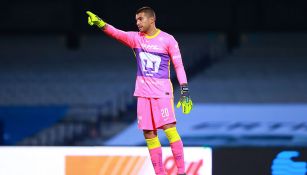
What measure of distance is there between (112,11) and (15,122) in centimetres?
526

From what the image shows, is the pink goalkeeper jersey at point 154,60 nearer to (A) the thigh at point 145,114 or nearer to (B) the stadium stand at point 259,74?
(A) the thigh at point 145,114

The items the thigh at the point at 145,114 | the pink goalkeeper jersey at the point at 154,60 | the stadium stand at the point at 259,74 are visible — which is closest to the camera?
the pink goalkeeper jersey at the point at 154,60

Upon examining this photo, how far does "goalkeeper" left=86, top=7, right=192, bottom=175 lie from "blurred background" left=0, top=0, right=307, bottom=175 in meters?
5.37

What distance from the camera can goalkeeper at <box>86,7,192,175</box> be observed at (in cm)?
573

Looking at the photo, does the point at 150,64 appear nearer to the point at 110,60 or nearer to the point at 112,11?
the point at 110,60

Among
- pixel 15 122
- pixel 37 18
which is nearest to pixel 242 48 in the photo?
pixel 37 18

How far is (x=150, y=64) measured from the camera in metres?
5.75

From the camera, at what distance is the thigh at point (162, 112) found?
5.79 meters

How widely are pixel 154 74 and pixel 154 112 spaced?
0.26 metres

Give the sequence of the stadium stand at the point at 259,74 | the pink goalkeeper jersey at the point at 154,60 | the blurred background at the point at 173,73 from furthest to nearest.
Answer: the stadium stand at the point at 259,74 → the blurred background at the point at 173,73 → the pink goalkeeper jersey at the point at 154,60

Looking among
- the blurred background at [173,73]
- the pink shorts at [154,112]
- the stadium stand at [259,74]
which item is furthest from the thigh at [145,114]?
the stadium stand at [259,74]

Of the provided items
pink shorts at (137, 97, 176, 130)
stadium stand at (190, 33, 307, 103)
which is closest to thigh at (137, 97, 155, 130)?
pink shorts at (137, 97, 176, 130)

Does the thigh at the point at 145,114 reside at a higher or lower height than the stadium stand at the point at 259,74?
lower

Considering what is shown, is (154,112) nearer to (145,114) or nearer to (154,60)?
(145,114)
